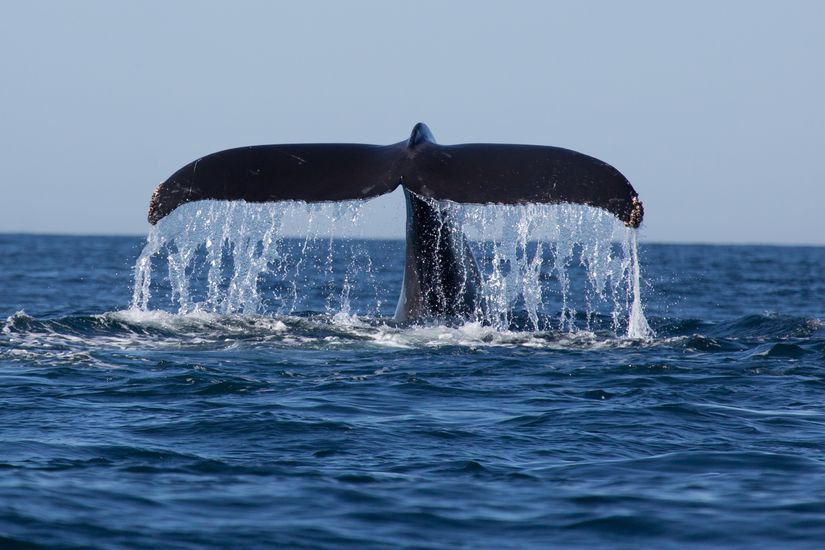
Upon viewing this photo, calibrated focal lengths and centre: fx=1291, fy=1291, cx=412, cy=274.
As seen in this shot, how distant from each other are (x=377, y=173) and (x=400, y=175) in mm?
176

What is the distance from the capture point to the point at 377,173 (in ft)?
31.4

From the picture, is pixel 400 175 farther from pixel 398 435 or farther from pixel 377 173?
pixel 398 435

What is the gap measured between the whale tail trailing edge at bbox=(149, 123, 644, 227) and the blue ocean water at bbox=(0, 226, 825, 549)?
1.26m

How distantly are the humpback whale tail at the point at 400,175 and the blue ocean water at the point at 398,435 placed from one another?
1269 mm

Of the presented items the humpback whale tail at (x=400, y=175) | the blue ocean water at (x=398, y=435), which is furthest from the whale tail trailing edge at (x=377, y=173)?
the blue ocean water at (x=398, y=435)

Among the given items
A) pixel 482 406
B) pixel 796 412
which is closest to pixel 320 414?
pixel 482 406

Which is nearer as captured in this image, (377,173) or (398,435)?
(398,435)

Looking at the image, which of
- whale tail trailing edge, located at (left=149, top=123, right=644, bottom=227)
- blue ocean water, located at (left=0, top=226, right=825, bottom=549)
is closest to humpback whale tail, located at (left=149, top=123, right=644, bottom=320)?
whale tail trailing edge, located at (left=149, top=123, right=644, bottom=227)

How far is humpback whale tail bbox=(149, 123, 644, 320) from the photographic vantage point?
Result: 899 cm

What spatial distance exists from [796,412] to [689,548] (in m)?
3.04

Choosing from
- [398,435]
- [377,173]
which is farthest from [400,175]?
[398,435]

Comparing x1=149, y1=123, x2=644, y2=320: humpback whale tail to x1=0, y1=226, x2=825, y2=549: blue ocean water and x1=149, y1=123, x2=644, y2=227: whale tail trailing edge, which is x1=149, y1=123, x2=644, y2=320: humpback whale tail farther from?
x1=0, y1=226, x2=825, y2=549: blue ocean water

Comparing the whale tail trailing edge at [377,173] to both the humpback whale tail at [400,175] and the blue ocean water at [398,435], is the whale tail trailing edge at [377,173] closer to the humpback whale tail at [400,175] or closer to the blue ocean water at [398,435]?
the humpback whale tail at [400,175]

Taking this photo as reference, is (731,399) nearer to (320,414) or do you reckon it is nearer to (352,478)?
(320,414)
